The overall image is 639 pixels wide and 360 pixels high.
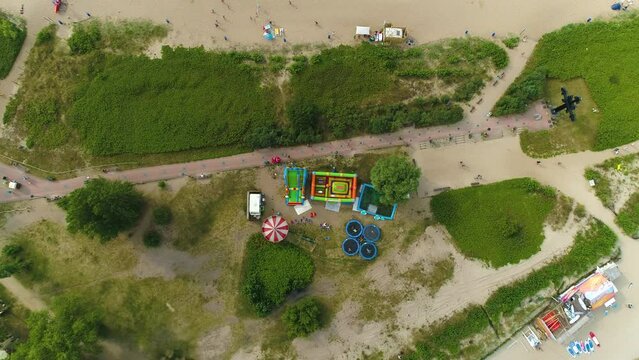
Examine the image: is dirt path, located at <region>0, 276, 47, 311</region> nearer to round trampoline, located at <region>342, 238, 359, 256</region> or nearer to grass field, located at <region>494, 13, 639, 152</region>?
round trampoline, located at <region>342, 238, 359, 256</region>

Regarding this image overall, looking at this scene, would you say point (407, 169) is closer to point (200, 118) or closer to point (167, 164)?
point (200, 118)

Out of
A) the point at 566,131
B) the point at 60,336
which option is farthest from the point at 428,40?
the point at 60,336

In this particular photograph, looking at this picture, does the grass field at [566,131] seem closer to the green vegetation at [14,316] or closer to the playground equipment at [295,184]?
the playground equipment at [295,184]

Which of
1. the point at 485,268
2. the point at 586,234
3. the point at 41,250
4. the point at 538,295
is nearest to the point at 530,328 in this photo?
the point at 538,295

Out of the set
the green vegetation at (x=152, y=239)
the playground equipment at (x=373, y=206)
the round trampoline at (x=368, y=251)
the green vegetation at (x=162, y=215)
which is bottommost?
the round trampoline at (x=368, y=251)

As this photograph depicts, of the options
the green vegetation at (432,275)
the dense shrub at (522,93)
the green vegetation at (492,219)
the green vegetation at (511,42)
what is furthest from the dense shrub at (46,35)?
the green vegetation at (511,42)

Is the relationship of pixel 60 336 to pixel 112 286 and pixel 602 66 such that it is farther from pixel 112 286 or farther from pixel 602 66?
pixel 602 66
